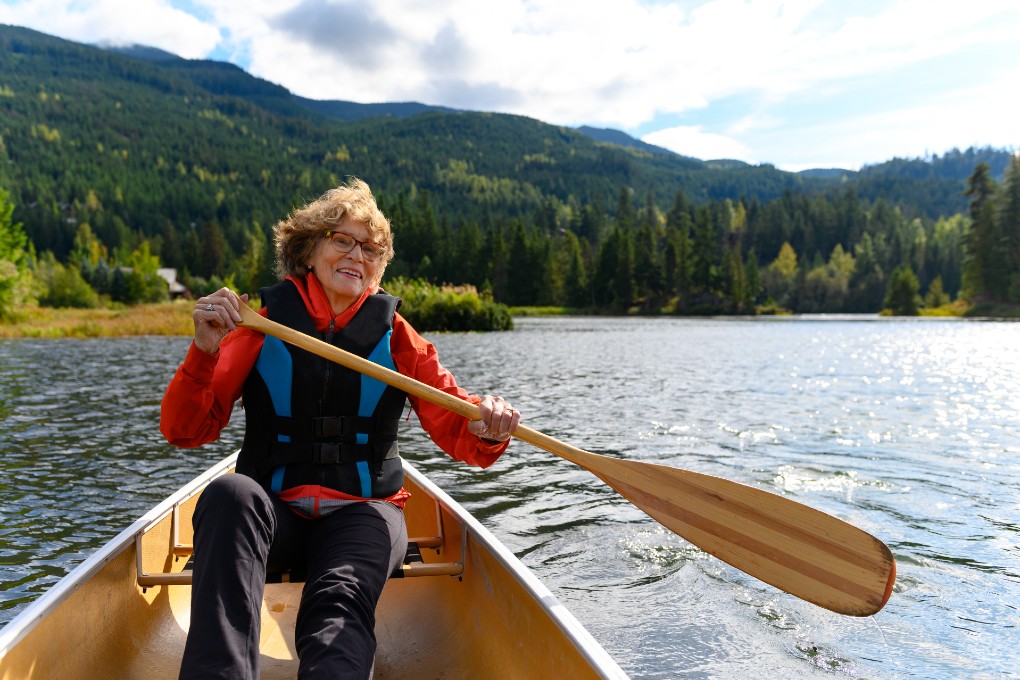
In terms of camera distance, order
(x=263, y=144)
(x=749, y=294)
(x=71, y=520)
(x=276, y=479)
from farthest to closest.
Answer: (x=263, y=144), (x=749, y=294), (x=71, y=520), (x=276, y=479)

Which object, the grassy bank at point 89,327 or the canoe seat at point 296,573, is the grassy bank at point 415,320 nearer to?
the grassy bank at point 89,327

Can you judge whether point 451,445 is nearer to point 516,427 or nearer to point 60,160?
point 516,427

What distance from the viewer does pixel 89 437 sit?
961 centimetres

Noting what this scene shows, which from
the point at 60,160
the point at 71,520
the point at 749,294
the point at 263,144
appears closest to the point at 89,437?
the point at 71,520

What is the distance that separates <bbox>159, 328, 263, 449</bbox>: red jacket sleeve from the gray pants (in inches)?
16.3

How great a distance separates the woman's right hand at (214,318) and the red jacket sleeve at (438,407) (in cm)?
68

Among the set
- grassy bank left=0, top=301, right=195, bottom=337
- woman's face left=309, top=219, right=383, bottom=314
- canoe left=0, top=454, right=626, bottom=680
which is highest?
woman's face left=309, top=219, right=383, bottom=314

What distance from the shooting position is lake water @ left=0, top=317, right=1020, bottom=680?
418cm

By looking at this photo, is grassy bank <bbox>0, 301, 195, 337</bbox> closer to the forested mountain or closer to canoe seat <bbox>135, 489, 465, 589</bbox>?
the forested mountain

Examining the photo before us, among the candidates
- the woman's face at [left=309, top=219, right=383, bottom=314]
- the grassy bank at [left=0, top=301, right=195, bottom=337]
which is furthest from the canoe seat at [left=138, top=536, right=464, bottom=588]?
the grassy bank at [left=0, top=301, right=195, bottom=337]

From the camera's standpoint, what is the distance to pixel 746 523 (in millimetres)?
3189

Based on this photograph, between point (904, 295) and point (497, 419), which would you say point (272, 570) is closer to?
point (497, 419)

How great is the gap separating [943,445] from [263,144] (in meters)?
202

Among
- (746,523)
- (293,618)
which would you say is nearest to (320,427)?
(293,618)
